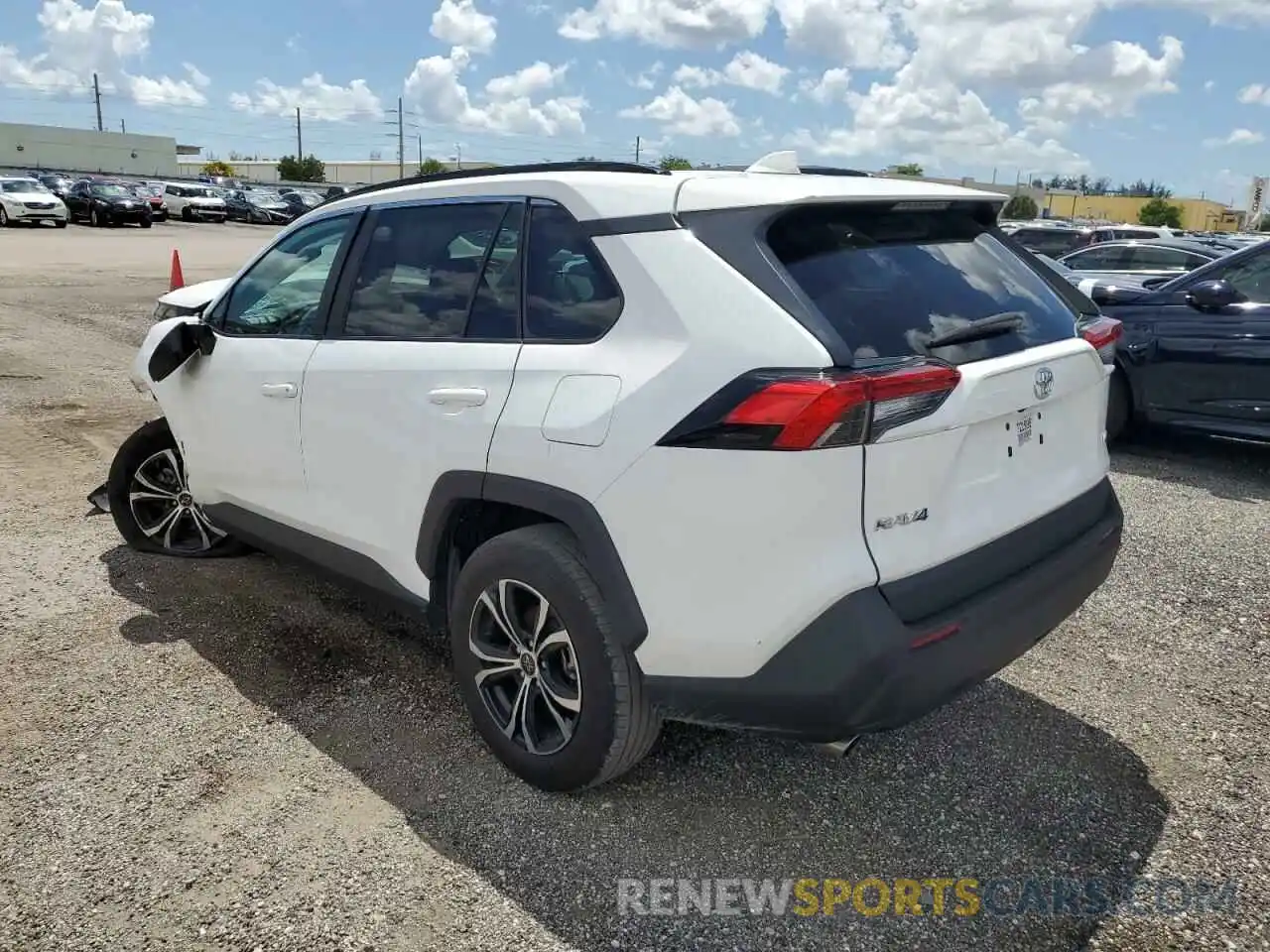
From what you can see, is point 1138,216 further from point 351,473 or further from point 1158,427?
point 351,473

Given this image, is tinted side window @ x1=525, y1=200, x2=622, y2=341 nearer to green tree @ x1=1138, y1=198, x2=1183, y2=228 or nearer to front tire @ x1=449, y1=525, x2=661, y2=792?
front tire @ x1=449, y1=525, x2=661, y2=792

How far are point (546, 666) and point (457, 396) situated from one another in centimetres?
84

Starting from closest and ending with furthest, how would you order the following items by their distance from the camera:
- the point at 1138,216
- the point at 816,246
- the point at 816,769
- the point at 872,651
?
the point at 872,651, the point at 816,246, the point at 816,769, the point at 1138,216

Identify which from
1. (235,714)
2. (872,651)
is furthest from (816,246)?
(235,714)

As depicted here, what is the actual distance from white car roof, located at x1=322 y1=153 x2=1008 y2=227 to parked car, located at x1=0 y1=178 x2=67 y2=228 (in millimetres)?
35799

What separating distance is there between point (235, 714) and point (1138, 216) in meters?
98.0

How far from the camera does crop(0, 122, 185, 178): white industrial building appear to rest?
3204 inches

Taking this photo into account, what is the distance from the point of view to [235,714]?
11.2 feet

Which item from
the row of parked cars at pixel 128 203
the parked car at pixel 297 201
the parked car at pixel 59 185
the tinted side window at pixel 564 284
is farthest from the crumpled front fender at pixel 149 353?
the parked car at pixel 297 201

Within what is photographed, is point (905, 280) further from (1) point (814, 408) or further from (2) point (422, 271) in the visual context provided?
(2) point (422, 271)

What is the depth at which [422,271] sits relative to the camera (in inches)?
129

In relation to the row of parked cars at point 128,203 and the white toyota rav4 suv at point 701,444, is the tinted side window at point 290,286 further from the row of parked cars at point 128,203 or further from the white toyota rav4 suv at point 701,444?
the row of parked cars at point 128,203

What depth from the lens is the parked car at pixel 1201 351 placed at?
643 centimetres

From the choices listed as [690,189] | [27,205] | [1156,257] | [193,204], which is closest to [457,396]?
[690,189]
